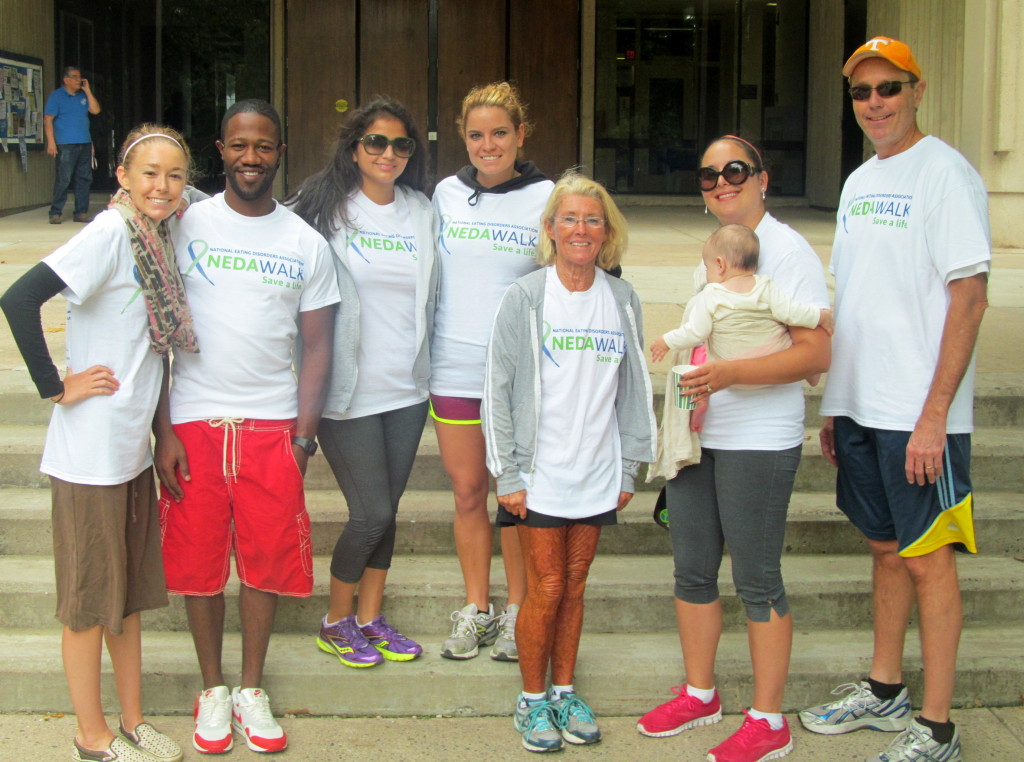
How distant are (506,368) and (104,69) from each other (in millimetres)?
14049

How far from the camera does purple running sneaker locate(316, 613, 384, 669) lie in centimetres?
394

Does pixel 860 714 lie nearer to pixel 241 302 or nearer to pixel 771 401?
pixel 771 401

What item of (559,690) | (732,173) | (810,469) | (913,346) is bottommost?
(559,690)

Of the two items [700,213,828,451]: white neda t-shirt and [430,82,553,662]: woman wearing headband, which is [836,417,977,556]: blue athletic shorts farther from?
[430,82,553,662]: woman wearing headband

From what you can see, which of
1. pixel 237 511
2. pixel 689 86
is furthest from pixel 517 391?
pixel 689 86

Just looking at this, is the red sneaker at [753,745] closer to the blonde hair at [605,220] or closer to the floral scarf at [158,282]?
the blonde hair at [605,220]

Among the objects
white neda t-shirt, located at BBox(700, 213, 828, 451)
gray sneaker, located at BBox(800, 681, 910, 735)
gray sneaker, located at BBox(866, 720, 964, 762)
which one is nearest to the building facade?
white neda t-shirt, located at BBox(700, 213, 828, 451)

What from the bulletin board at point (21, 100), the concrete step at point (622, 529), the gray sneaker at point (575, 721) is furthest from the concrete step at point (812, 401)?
the bulletin board at point (21, 100)

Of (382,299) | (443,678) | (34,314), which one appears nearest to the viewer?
(34,314)

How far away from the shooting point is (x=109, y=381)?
10.7ft

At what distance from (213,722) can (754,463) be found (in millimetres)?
1911

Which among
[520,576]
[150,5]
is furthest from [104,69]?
[520,576]

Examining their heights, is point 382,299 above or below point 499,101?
below

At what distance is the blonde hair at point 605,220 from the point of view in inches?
140
